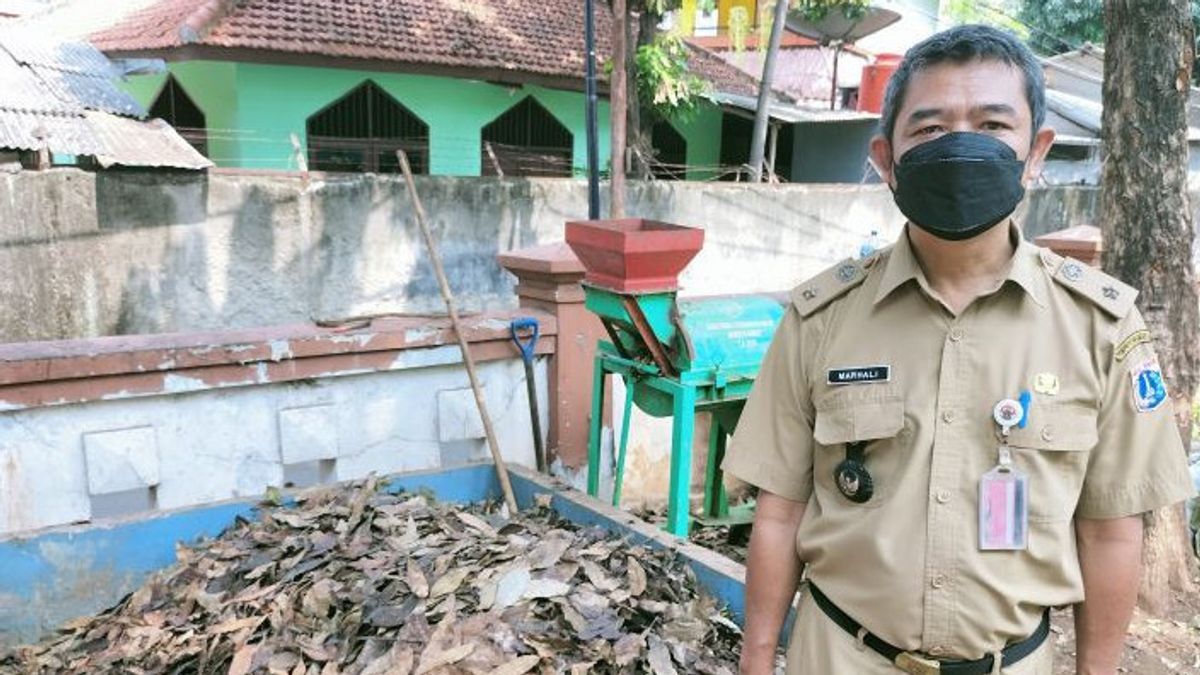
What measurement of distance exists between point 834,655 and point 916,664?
0.15m

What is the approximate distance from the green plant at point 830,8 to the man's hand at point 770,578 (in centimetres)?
1142

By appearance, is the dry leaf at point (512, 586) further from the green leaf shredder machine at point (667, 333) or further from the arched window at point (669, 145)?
the arched window at point (669, 145)

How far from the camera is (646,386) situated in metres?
3.69

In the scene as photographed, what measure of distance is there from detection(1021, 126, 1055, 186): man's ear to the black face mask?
1.6 inches

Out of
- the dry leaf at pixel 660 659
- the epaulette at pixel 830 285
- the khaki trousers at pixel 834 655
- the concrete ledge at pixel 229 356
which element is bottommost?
the dry leaf at pixel 660 659

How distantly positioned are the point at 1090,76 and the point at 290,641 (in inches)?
718

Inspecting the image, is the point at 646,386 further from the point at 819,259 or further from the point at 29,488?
the point at 819,259

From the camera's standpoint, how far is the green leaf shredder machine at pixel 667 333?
3348 mm

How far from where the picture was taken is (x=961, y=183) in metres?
1.45

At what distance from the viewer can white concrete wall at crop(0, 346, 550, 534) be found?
3.16 m

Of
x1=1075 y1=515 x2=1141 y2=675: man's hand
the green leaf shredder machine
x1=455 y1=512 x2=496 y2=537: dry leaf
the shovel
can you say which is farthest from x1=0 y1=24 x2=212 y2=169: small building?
x1=1075 y1=515 x2=1141 y2=675: man's hand

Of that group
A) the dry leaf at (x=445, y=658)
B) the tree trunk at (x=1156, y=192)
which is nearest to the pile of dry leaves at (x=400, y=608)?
the dry leaf at (x=445, y=658)

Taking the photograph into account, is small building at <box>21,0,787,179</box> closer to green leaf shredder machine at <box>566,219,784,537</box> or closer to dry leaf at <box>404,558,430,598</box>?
green leaf shredder machine at <box>566,219,784,537</box>

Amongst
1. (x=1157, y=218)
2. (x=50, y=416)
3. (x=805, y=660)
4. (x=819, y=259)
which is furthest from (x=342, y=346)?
(x=819, y=259)
